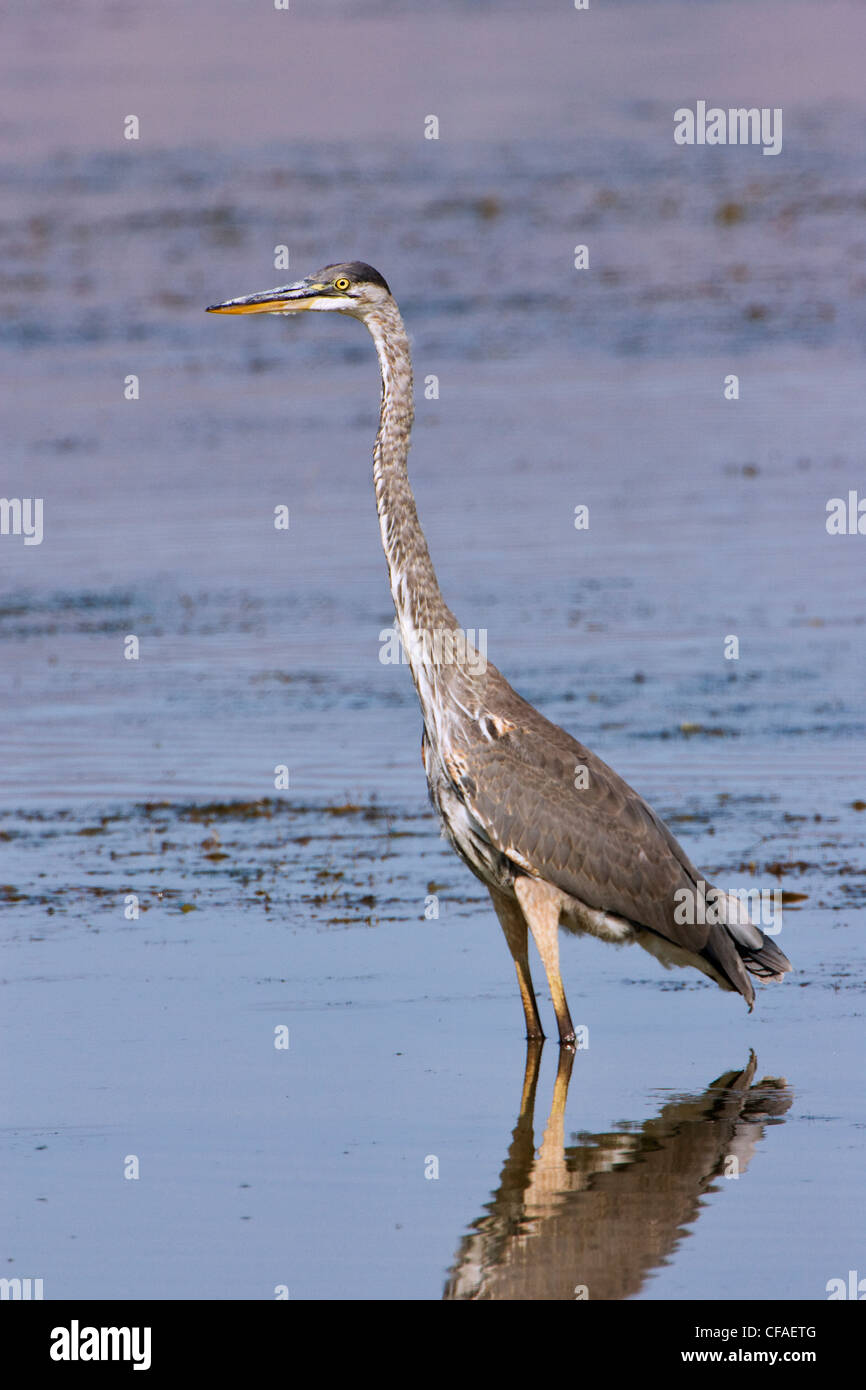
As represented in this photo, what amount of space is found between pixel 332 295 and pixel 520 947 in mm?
2760

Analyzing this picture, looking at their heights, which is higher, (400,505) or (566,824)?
(400,505)

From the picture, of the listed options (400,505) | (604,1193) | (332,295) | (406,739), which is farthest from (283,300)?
(604,1193)

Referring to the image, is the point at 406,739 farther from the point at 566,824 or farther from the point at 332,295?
the point at 566,824

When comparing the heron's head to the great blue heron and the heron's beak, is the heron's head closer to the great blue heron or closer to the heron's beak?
the heron's beak

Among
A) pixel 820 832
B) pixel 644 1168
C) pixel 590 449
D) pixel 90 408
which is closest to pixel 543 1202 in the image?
pixel 644 1168

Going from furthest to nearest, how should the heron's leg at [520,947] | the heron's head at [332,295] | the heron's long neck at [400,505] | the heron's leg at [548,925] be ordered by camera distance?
the heron's head at [332,295], the heron's long neck at [400,505], the heron's leg at [520,947], the heron's leg at [548,925]

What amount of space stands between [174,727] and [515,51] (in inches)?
1742

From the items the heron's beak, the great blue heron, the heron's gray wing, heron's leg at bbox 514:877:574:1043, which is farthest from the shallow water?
the heron's beak

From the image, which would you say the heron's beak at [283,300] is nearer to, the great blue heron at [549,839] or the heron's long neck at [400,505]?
the heron's long neck at [400,505]

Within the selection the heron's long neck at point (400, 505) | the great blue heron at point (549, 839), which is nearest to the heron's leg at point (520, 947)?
the great blue heron at point (549, 839)

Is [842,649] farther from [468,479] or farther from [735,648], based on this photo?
[468,479]

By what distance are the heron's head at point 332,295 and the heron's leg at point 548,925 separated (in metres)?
2.47

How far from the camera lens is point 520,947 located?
28.5 ft

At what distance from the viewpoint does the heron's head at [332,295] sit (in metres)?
9.14
